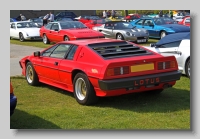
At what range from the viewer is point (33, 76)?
7.99 m

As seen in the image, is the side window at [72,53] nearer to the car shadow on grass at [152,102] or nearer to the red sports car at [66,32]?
the car shadow on grass at [152,102]

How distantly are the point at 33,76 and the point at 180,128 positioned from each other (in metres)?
4.08

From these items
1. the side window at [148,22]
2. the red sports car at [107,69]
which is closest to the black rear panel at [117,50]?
the red sports car at [107,69]

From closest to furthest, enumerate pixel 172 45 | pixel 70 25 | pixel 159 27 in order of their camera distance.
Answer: pixel 172 45 < pixel 70 25 < pixel 159 27

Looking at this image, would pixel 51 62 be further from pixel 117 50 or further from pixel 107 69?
pixel 107 69

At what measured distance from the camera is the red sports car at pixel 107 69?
5797 millimetres

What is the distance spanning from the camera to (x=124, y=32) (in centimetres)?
1730

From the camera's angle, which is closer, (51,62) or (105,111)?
(105,111)

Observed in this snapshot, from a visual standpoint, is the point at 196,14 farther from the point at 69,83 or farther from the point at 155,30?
the point at 155,30

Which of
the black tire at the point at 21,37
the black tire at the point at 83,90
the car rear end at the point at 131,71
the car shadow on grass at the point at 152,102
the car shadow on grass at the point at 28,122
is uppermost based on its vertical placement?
the black tire at the point at 21,37

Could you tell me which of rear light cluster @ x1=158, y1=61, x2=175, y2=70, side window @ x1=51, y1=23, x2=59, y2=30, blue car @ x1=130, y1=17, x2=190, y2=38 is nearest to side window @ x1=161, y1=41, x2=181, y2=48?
rear light cluster @ x1=158, y1=61, x2=175, y2=70

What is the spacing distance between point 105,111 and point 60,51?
1924 millimetres

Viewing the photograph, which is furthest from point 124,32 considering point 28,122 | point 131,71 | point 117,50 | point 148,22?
point 28,122

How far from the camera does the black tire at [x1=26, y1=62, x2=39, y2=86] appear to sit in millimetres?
7969
